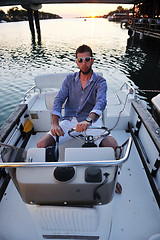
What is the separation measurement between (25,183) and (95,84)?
172 centimetres

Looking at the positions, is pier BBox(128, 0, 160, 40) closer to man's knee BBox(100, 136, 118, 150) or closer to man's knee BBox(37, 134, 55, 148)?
man's knee BBox(100, 136, 118, 150)

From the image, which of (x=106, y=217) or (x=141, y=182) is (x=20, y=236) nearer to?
(x=106, y=217)

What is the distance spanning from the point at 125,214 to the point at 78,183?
1.34 m

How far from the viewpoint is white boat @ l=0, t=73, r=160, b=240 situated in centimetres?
123

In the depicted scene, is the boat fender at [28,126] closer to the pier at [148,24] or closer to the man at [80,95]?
the man at [80,95]

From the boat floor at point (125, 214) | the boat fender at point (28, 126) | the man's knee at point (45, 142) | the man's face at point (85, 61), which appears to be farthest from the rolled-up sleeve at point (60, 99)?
the boat floor at point (125, 214)

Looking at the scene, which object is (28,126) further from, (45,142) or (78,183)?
(78,183)

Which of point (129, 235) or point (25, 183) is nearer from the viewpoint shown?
point (25, 183)

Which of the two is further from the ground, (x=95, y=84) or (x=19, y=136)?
(x=95, y=84)

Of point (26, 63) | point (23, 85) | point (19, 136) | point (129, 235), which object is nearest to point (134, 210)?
point (129, 235)

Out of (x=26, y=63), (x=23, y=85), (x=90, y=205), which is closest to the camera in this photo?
(x=90, y=205)

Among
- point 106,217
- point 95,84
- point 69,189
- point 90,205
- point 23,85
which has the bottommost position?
point 23,85

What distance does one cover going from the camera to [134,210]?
85.4 inches

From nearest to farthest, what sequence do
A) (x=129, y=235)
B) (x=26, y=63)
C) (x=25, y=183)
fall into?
(x=25, y=183) < (x=129, y=235) < (x=26, y=63)
